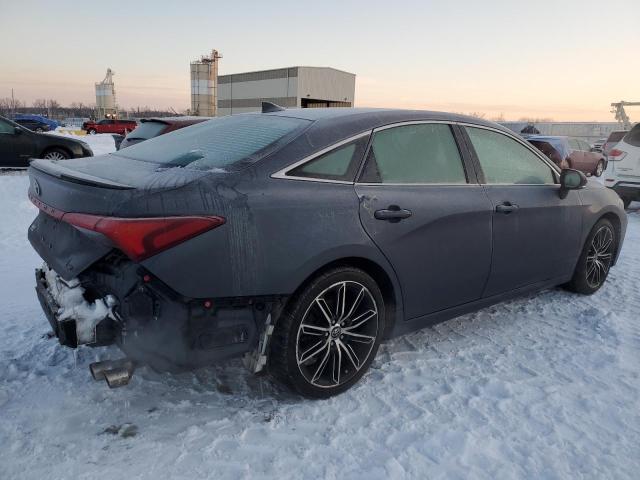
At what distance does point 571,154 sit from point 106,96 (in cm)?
6403

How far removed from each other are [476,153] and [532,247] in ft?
2.80

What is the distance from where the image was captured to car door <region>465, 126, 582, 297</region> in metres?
3.56

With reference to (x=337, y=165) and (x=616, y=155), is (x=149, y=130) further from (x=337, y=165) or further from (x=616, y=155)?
(x=616, y=155)

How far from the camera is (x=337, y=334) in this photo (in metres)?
2.79

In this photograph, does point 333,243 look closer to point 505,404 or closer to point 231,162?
point 231,162

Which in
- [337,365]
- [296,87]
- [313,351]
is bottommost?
[337,365]

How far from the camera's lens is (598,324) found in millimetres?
4000

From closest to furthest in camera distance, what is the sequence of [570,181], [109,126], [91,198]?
1. [91,198]
2. [570,181]
3. [109,126]

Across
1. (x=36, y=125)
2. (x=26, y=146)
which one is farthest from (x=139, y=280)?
(x=36, y=125)

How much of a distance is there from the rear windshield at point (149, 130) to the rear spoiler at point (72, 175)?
20.0 ft

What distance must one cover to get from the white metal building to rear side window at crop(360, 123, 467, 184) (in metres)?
43.3

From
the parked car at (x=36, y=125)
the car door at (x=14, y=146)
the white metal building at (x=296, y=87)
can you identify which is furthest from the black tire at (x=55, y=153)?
the white metal building at (x=296, y=87)

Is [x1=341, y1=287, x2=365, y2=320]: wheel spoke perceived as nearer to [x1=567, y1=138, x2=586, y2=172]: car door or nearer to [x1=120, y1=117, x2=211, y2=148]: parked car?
[x1=120, y1=117, x2=211, y2=148]: parked car

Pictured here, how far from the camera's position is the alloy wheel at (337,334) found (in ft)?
8.81
